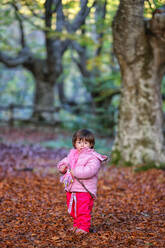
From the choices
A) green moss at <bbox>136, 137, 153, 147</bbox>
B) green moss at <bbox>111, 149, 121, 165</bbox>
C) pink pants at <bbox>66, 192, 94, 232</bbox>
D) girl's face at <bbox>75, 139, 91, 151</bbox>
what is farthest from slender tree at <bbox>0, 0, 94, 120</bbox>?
pink pants at <bbox>66, 192, 94, 232</bbox>

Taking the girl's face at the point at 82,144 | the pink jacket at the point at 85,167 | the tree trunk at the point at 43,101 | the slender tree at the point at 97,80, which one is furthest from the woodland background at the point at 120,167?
the tree trunk at the point at 43,101

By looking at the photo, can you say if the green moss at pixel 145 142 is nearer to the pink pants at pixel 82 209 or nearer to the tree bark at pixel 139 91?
the tree bark at pixel 139 91

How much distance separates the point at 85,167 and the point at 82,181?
0.18 meters

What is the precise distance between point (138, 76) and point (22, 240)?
15.7 ft

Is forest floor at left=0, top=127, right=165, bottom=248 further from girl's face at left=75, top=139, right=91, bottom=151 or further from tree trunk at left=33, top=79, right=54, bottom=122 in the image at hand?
tree trunk at left=33, top=79, right=54, bottom=122

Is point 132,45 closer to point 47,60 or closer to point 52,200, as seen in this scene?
point 52,200

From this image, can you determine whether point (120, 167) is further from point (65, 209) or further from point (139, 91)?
point (65, 209)

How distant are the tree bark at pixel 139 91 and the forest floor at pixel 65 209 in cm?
50

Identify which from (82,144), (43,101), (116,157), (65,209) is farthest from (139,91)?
(43,101)

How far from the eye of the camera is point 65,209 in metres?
4.02

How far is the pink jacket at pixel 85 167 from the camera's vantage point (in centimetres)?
Result: 285

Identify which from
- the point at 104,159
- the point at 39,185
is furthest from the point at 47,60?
the point at 104,159

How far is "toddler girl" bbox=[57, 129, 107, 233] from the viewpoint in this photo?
292cm

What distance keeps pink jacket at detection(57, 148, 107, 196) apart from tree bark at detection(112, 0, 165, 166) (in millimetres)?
3809
